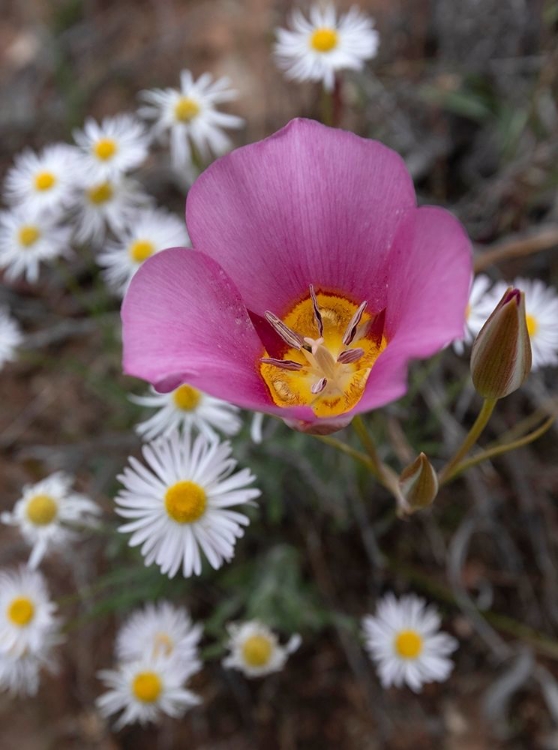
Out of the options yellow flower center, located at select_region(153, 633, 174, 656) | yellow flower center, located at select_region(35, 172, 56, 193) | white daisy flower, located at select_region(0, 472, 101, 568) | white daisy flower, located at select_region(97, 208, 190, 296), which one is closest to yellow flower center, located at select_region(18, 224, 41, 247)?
yellow flower center, located at select_region(35, 172, 56, 193)

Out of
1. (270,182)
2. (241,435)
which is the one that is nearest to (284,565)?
(241,435)

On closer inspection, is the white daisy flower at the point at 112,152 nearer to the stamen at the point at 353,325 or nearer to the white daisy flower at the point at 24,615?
the stamen at the point at 353,325

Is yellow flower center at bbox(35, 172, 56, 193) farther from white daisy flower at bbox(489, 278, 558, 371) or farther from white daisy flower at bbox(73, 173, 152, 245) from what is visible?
white daisy flower at bbox(489, 278, 558, 371)

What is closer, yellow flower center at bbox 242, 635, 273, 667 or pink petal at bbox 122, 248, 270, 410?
pink petal at bbox 122, 248, 270, 410

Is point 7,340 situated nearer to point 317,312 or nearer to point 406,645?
point 317,312

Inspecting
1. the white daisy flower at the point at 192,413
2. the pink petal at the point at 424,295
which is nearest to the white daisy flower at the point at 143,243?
the white daisy flower at the point at 192,413

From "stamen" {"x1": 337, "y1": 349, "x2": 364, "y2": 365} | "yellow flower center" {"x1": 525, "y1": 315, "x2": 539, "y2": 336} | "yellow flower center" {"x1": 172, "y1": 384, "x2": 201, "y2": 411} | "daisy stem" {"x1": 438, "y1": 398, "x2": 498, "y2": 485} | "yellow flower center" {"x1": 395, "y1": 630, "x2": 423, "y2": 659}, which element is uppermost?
"yellow flower center" {"x1": 525, "y1": 315, "x2": 539, "y2": 336}

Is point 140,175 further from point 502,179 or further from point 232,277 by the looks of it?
point 232,277
